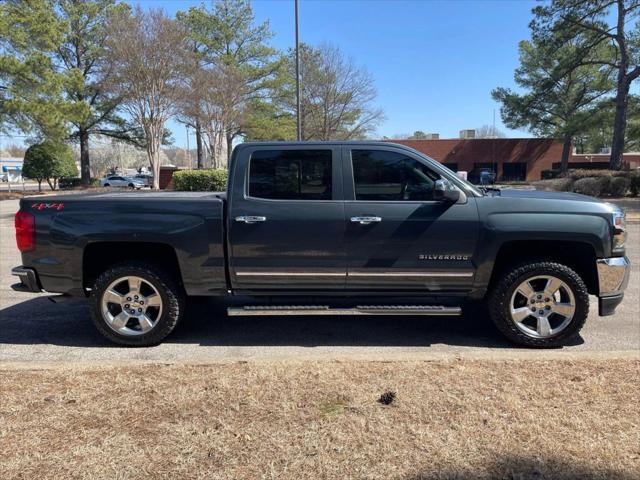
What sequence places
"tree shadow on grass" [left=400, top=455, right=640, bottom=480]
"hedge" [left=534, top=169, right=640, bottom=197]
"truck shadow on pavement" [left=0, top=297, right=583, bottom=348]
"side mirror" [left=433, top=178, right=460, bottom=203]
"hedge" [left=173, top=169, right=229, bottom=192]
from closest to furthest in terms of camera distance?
"tree shadow on grass" [left=400, top=455, right=640, bottom=480]
"side mirror" [left=433, top=178, right=460, bottom=203]
"truck shadow on pavement" [left=0, top=297, right=583, bottom=348]
"hedge" [left=173, top=169, right=229, bottom=192]
"hedge" [left=534, top=169, right=640, bottom=197]

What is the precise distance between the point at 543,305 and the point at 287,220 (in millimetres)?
2457

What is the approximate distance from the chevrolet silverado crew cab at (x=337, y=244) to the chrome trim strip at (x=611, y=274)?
12mm

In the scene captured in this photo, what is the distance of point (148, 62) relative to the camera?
21859 mm

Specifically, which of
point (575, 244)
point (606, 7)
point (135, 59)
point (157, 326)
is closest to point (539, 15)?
point (606, 7)

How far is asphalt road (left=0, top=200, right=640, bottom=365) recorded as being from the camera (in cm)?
449

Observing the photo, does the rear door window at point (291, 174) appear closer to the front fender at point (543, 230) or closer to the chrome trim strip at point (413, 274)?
the chrome trim strip at point (413, 274)

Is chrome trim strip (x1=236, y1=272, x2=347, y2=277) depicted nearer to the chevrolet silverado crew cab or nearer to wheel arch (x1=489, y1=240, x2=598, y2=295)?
the chevrolet silverado crew cab

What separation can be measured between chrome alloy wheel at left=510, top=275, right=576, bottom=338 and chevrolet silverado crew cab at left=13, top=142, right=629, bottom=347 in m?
0.01

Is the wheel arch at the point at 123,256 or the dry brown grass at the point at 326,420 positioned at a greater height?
the wheel arch at the point at 123,256

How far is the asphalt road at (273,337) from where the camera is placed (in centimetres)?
449

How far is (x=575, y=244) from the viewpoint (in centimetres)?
461

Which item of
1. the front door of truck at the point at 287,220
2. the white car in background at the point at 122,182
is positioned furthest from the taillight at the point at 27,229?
the white car in background at the point at 122,182

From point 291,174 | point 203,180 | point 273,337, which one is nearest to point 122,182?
point 203,180

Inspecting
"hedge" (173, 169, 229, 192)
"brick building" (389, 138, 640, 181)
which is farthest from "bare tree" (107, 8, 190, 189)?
"brick building" (389, 138, 640, 181)
